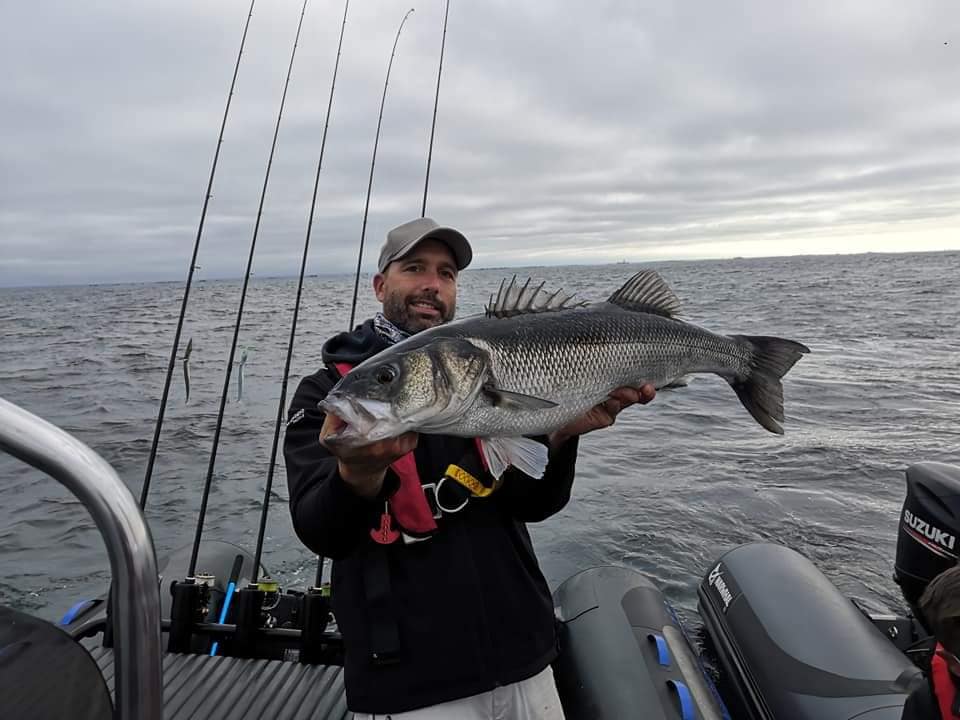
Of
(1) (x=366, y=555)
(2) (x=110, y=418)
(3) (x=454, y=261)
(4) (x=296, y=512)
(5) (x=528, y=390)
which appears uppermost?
(3) (x=454, y=261)

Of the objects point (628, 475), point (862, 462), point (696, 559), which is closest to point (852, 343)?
point (862, 462)

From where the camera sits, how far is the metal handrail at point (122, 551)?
1066mm

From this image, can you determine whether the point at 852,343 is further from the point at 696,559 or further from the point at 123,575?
the point at 123,575

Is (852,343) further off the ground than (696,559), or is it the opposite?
(852,343)

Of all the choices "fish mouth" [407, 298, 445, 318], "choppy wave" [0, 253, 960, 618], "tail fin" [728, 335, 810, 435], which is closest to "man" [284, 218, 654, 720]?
"fish mouth" [407, 298, 445, 318]

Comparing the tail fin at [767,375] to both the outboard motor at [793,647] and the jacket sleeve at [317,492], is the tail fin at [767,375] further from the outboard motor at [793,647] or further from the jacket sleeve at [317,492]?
the jacket sleeve at [317,492]

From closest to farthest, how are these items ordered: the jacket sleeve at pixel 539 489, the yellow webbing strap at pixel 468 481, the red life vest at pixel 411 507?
the red life vest at pixel 411 507, the yellow webbing strap at pixel 468 481, the jacket sleeve at pixel 539 489

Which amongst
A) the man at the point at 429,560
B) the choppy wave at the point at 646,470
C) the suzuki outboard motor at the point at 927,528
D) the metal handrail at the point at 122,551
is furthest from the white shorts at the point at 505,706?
the choppy wave at the point at 646,470

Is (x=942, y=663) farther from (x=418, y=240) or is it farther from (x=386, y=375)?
(x=418, y=240)

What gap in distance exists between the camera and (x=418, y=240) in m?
3.19

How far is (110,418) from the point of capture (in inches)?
520

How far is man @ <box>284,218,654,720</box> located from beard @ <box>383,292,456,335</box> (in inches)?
10.9

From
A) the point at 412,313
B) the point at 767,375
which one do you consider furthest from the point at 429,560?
the point at 767,375

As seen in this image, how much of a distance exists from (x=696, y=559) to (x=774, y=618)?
311cm
